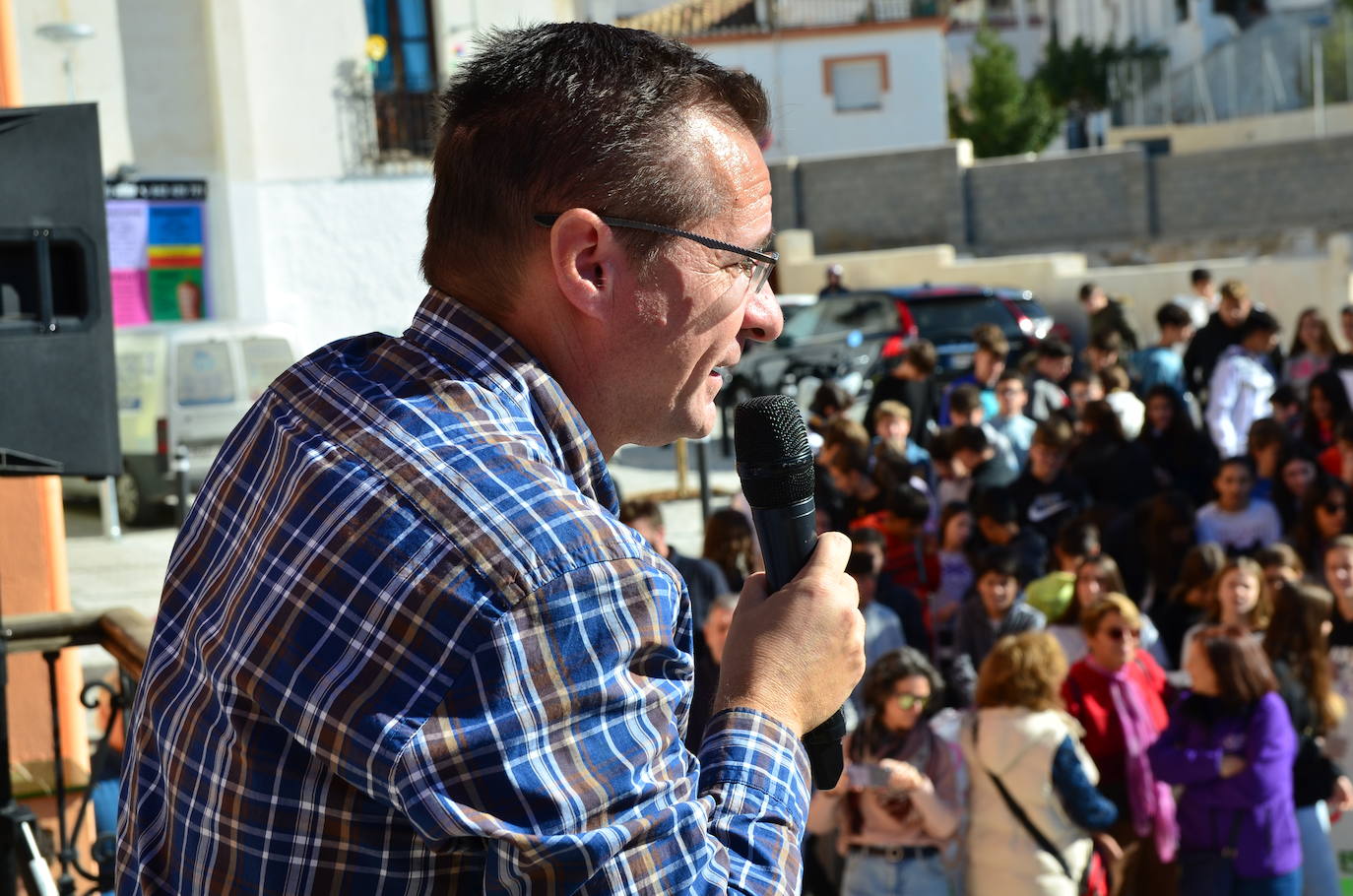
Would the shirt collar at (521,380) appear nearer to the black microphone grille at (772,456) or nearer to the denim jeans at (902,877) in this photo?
the black microphone grille at (772,456)

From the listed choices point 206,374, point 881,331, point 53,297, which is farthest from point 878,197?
point 53,297

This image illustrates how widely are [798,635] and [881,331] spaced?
17.0 m

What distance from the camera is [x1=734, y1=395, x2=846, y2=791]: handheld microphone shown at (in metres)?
1.73

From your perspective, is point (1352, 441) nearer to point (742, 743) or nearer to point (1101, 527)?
point (1101, 527)

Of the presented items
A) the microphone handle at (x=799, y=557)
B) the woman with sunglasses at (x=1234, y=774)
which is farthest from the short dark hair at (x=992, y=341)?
the microphone handle at (x=799, y=557)

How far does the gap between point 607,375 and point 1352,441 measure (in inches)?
306

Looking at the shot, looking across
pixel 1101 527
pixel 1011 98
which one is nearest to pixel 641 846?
pixel 1101 527

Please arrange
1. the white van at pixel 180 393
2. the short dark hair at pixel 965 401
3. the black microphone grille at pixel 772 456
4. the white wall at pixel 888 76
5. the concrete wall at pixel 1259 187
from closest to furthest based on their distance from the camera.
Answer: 1. the black microphone grille at pixel 772 456
2. the short dark hair at pixel 965 401
3. the white van at pixel 180 393
4. the concrete wall at pixel 1259 187
5. the white wall at pixel 888 76

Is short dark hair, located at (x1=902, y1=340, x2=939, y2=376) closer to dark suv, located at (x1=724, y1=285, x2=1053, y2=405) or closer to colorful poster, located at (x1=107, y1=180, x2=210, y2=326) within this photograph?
dark suv, located at (x1=724, y1=285, x2=1053, y2=405)

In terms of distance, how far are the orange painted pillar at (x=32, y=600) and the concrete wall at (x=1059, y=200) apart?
2739 centimetres

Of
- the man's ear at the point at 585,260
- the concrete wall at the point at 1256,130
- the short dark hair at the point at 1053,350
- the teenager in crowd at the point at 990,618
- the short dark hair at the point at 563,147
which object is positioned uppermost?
the concrete wall at the point at 1256,130

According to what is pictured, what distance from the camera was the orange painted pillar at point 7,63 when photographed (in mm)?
5277

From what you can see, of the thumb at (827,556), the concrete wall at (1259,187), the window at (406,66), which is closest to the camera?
the thumb at (827,556)

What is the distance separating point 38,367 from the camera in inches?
139
